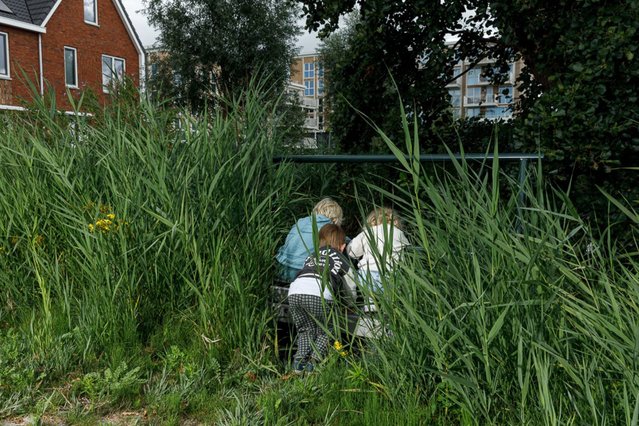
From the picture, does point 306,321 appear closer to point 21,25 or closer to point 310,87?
point 21,25

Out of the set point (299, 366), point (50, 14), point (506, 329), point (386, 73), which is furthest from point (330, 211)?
point (50, 14)

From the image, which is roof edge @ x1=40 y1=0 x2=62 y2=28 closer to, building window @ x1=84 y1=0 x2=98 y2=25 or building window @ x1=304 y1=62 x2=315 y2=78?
building window @ x1=84 y1=0 x2=98 y2=25

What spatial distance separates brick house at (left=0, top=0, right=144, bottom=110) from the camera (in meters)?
25.9

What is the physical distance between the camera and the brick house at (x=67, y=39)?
25875 millimetres

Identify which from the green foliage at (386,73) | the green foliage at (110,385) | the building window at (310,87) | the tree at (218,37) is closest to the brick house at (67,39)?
the tree at (218,37)

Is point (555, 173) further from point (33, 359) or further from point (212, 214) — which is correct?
point (33, 359)

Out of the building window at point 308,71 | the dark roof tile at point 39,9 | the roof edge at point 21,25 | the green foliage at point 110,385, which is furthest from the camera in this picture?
the building window at point 308,71

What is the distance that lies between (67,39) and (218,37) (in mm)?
7536

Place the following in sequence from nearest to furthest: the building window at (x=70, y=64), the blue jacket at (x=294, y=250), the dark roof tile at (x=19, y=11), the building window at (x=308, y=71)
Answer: the blue jacket at (x=294, y=250) < the dark roof tile at (x=19, y=11) < the building window at (x=70, y=64) < the building window at (x=308, y=71)

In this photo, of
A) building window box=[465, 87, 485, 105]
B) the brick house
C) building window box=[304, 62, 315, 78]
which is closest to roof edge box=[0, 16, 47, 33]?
the brick house

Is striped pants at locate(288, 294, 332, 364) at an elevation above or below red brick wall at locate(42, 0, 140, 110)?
below

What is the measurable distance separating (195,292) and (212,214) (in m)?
0.44

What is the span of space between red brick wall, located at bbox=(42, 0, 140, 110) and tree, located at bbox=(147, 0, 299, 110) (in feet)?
8.12

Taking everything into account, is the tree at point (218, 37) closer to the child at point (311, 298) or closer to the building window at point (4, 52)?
the building window at point (4, 52)
